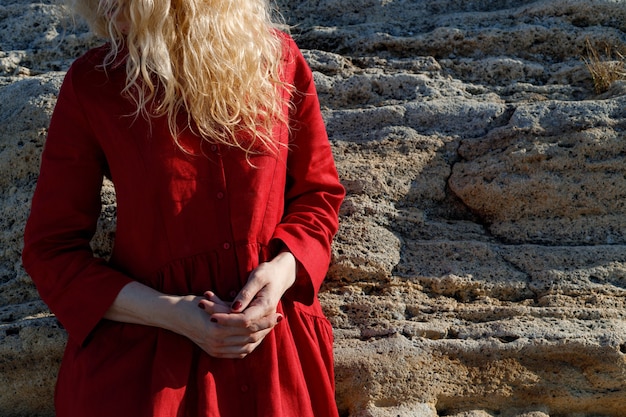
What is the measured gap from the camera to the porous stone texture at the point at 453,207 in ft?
9.17

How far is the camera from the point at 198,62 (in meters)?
2.25

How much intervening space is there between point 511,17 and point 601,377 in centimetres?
195

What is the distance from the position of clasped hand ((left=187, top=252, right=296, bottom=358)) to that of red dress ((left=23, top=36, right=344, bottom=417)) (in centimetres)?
8

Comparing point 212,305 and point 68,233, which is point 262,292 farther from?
point 68,233

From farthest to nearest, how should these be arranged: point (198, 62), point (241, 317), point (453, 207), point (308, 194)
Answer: point (453, 207)
point (308, 194)
point (198, 62)
point (241, 317)

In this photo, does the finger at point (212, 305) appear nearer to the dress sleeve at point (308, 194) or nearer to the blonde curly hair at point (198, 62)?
the dress sleeve at point (308, 194)

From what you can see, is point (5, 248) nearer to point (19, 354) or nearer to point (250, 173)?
point (19, 354)

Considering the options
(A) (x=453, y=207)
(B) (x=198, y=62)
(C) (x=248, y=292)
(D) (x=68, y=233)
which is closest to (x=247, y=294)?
(C) (x=248, y=292)

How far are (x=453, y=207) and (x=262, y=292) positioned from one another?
4.60ft

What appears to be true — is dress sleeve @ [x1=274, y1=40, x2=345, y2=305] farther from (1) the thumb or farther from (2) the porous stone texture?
(2) the porous stone texture

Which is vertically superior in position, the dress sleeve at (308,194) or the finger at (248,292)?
the dress sleeve at (308,194)

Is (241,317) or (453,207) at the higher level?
(241,317)

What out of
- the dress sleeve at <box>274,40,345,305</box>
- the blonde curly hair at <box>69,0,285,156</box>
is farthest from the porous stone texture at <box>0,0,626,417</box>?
the blonde curly hair at <box>69,0,285,156</box>

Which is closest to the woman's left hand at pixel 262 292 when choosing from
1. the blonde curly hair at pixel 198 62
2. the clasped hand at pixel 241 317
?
the clasped hand at pixel 241 317
